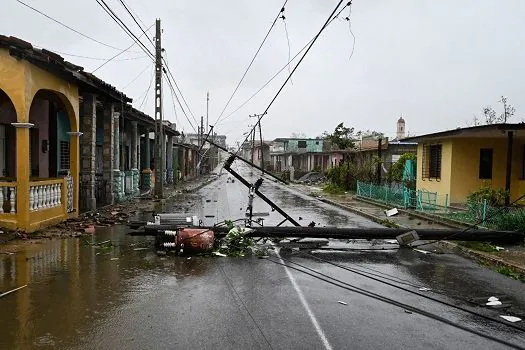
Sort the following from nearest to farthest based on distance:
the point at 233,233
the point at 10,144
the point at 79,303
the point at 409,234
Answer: the point at 79,303
the point at 233,233
the point at 409,234
the point at 10,144

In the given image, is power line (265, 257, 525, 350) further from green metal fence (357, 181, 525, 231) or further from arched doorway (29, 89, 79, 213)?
arched doorway (29, 89, 79, 213)

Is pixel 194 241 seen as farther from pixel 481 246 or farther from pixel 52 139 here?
pixel 52 139

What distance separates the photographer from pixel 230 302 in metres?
7.04

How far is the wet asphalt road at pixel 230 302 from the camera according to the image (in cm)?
555

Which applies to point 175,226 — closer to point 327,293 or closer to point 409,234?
point 327,293

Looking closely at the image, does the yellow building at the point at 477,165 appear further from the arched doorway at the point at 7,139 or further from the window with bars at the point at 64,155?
the arched doorway at the point at 7,139

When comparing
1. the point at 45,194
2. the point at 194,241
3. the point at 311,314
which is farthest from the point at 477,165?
the point at 45,194

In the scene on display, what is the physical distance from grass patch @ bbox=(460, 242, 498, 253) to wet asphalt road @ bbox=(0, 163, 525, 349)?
137 centimetres

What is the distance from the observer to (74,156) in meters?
16.3

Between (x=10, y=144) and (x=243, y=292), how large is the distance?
13684 millimetres

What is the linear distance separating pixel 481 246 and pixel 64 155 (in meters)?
16.5

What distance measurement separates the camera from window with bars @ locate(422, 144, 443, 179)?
2173 cm

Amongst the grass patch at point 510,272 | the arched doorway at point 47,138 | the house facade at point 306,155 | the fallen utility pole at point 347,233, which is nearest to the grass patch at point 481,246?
the fallen utility pole at point 347,233

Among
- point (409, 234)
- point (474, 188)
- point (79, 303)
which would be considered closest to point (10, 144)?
point (79, 303)
